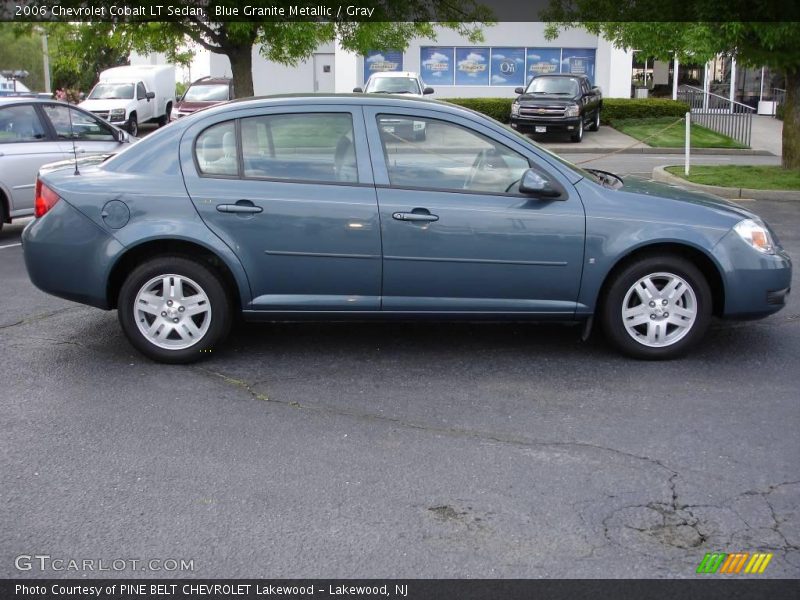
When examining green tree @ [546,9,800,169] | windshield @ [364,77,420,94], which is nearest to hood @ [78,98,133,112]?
windshield @ [364,77,420,94]

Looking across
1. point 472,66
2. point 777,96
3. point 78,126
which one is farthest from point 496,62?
point 78,126

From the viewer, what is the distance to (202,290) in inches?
240

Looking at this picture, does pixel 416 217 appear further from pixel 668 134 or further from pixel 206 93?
pixel 206 93

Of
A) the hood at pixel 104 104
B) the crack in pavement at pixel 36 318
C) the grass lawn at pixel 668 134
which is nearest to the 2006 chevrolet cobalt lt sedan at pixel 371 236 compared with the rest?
the crack in pavement at pixel 36 318

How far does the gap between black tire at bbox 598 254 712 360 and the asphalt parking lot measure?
0.40 ft

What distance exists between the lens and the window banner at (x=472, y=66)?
35.4 m

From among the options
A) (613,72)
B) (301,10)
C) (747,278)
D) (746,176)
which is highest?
(301,10)

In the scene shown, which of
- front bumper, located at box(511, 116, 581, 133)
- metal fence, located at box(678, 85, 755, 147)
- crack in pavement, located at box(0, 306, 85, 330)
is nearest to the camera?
crack in pavement, located at box(0, 306, 85, 330)

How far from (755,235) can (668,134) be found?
20.5 metres

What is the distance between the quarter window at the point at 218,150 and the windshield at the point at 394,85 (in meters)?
19.2

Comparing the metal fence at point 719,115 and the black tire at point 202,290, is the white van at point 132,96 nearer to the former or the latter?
the metal fence at point 719,115

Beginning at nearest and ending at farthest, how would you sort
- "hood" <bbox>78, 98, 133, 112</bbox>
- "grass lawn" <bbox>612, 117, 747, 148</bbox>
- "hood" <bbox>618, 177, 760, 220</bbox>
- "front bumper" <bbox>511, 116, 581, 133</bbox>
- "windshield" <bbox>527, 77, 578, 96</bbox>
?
"hood" <bbox>618, 177, 760, 220</bbox> < "grass lawn" <bbox>612, 117, 747, 148</bbox> < "front bumper" <bbox>511, 116, 581, 133</bbox> < "windshield" <bbox>527, 77, 578, 96</bbox> < "hood" <bbox>78, 98, 133, 112</bbox>

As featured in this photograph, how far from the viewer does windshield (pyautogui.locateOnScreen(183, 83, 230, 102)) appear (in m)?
26.4

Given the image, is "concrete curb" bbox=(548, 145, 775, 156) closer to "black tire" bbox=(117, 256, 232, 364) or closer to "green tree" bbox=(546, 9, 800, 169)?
"green tree" bbox=(546, 9, 800, 169)
